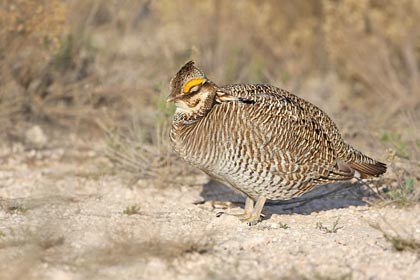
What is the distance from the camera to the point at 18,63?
8133 mm

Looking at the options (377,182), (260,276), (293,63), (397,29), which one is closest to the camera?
(260,276)

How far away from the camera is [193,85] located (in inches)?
217

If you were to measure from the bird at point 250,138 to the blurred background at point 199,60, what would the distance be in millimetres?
1281

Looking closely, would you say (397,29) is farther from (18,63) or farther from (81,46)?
(18,63)

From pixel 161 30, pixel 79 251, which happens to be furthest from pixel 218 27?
pixel 79 251

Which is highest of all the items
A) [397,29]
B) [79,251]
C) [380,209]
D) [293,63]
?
[397,29]

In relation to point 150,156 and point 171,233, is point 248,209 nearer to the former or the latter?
point 171,233

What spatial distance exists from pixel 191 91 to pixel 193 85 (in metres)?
0.05

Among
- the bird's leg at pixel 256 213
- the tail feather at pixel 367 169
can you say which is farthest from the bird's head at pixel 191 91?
the tail feather at pixel 367 169

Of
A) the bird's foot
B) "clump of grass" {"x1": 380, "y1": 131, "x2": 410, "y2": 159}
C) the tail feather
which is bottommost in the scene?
the bird's foot

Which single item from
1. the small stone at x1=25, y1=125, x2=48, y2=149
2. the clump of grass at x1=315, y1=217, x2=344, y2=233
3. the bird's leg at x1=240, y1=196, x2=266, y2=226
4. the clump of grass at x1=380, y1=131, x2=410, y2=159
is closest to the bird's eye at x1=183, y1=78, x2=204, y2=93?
the bird's leg at x1=240, y1=196, x2=266, y2=226

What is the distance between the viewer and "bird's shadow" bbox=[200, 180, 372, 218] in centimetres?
655

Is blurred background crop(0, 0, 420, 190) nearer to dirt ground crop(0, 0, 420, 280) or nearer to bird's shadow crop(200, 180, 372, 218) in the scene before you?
dirt ground crop(0, 0, 420, 280)

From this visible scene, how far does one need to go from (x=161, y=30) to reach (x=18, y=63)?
2.60 m
